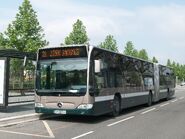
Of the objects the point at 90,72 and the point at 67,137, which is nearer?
the point at 67,137

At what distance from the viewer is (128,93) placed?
782 inches

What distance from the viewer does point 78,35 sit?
165 ft

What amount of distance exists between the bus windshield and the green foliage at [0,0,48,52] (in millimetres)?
25549

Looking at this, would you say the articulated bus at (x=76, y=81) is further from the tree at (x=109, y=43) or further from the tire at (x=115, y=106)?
the tree at (x=109, y=43)

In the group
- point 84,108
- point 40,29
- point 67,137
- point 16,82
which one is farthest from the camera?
point 40,29

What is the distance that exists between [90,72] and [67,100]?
51.9 inches

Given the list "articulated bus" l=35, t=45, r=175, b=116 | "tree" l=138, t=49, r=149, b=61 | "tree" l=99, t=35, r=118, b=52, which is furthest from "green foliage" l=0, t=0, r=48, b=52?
"tree" l=138, t=49, r=149, b=61

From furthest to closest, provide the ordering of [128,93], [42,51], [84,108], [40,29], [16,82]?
1. [40,29]
2. [16,82]
3. [128,93]
4. [42,51]
5. [84,108]

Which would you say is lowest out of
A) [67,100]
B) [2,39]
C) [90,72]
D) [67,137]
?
[67,137]

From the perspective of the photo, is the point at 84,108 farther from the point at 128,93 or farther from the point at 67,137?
the point at 128,93

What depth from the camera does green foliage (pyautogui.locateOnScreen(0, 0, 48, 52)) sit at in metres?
41.7

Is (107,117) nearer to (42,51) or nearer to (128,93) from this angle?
(128,93)

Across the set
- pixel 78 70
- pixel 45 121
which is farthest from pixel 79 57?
pixel 45 121

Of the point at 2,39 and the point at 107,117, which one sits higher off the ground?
the point at 2,39
